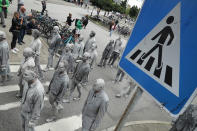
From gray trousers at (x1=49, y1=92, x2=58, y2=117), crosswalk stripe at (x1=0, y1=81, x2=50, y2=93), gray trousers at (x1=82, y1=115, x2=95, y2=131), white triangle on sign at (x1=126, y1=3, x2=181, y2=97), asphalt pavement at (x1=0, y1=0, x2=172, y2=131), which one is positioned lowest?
asphalt pavement at (x1=0, y1=0, x2=172, y2=131)

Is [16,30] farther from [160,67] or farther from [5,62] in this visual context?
[160,67]

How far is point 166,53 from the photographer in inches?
64.3

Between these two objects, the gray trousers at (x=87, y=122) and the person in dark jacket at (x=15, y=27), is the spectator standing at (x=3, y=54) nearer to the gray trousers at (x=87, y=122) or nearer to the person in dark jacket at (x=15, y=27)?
the person in dark jacket at (x=15, y=27)

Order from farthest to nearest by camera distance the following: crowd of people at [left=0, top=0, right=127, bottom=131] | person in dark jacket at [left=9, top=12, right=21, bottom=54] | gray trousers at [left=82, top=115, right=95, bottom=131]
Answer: person in dark jacket at [left=9, top=12, right=21, bottom=54] → gray trousers at [left=82, top=115, right=95, bottom=131] → crowd of people at [left=0, top=0, right=127, bottom=131]

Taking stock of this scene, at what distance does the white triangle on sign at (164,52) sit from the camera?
1544mm

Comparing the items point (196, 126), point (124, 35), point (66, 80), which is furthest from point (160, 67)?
point (124, 35)

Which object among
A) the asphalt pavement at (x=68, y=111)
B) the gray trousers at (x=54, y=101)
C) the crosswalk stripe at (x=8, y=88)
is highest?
the gray trousers at (x=54, y=101)

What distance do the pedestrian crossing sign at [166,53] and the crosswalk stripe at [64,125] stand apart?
5.25 meters

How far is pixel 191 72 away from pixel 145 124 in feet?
25.0

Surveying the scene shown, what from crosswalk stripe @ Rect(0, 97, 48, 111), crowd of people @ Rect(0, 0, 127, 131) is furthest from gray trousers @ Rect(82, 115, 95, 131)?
crosswalk stripe @ Rect(0, 97, 48, 111)

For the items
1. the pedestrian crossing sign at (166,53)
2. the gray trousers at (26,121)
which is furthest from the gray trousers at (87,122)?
the pedestrian crossing sign at (166,53)

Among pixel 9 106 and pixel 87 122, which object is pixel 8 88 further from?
pixel 87 122

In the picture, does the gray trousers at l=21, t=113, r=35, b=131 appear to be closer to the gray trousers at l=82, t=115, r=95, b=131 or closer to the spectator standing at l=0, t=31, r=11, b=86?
the gray trousers at l=82, t=115, r=95, b=131

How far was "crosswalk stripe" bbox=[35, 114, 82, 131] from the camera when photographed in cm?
643
